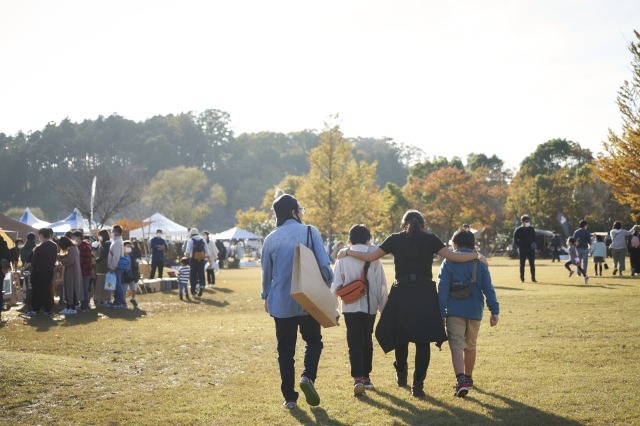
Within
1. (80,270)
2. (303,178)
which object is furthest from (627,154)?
(303,178)

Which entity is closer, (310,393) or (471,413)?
(471,413)

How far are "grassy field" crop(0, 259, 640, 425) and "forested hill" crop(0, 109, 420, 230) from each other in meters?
76.4

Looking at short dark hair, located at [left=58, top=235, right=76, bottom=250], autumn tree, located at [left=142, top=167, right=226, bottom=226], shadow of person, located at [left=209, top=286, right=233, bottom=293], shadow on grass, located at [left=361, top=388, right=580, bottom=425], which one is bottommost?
shadow on grass, located at [left=361, top=388, right=580, bottom=425]

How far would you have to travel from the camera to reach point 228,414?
22.4 ft

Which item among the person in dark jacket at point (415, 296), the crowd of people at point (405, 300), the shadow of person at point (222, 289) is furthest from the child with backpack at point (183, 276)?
the person in dark jacket at point (415, 296)

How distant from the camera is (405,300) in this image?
24.1 feet

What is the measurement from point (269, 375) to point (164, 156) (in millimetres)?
122663

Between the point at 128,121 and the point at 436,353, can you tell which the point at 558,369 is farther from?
the point at 128,121

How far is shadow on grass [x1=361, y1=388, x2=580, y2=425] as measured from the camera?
20.7 feet

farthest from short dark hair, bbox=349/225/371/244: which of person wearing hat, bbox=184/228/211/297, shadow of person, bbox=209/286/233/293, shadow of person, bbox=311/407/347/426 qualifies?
shadow of person, bbox=209/286/233/293

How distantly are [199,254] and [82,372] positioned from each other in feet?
43.2

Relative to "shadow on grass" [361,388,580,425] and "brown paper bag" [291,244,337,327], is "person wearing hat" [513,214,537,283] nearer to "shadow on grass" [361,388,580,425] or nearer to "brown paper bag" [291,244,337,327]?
"shadow on grass" [361,388,580,425]

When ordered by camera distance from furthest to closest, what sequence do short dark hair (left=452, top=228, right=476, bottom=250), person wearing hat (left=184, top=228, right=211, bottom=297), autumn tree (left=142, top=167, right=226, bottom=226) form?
autumn tree (left=142, top=167, right=226, bottom=226), person wearing hat (left=184, top=228, right=211, bottom=297), short dark hair (left=452, top=228, right=476, bottom=250)

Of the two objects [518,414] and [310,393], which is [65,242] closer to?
[310,393]
